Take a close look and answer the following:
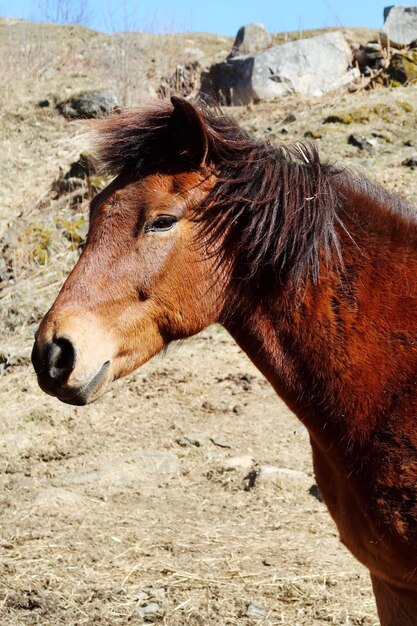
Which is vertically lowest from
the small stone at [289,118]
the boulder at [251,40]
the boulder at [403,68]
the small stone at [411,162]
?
the small stone at [411,162]

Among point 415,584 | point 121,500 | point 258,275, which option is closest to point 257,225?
point 258,275

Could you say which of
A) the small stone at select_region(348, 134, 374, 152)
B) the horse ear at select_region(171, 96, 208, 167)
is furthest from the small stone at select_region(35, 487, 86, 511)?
the small stone at select_region(348, 134, 374, 152)

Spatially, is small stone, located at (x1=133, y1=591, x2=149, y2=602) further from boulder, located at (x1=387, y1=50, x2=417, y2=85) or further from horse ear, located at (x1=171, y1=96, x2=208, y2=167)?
boulder, located at (x1=387, y1=50, x2=417, y2=85)

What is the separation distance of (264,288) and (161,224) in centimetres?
39

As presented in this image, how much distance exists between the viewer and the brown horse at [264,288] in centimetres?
241

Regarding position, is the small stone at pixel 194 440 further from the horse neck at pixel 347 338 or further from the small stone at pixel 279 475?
the horse neck at pixel 347 338

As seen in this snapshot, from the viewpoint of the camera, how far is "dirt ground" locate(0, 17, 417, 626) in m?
3.93

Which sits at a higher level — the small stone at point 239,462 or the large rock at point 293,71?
the large rock at point 293,71

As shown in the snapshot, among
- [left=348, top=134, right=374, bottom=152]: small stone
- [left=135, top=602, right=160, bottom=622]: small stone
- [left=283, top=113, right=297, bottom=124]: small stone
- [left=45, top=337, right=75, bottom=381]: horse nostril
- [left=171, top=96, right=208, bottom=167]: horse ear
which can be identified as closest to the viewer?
[left=45, top=337, right=75, bottom=381]: horse nostril

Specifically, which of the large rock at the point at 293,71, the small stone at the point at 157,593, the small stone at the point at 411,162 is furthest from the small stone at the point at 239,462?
the large rock at the point at 293,71

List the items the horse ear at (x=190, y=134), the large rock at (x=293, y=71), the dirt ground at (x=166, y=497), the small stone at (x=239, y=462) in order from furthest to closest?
the large rock at (x=293, y=71) < the small stone at (x=239, y=462) < the dirt ground at (x=166, y=497) < the horse ear at (x=190, y=134)

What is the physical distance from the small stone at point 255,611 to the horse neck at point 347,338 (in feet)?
5.19

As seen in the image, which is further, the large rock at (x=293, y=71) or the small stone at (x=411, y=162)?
the large rock at (x=293, y=71)

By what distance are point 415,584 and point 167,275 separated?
3.94 feet
